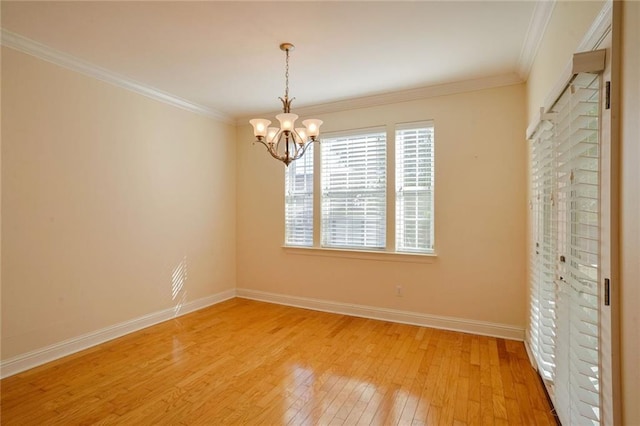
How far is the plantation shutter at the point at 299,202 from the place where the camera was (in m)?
4.58

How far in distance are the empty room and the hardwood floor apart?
0.08 ft

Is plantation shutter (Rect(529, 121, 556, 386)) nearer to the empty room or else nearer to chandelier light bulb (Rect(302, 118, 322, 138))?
the empty room

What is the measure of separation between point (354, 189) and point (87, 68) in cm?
310

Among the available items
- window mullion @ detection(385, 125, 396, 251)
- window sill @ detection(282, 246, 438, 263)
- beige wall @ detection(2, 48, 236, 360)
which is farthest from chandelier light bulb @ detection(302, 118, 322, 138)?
beige wall @ detection(2, 48, 236, 360)

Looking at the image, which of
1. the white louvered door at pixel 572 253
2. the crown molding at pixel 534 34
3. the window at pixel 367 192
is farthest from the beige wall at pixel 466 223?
the white louvered door at pixel 572 253

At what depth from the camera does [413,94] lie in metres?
3.83

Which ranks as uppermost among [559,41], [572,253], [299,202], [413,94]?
[413,94]

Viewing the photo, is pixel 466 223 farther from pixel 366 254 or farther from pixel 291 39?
pixel 291 39

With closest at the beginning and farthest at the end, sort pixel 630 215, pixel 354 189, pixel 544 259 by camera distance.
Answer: pixel 630 215, pixel 544 259, pixel 354 189

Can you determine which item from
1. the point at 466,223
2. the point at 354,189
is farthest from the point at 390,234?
the point at 466,223

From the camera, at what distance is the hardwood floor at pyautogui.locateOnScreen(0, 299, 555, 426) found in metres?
2.16

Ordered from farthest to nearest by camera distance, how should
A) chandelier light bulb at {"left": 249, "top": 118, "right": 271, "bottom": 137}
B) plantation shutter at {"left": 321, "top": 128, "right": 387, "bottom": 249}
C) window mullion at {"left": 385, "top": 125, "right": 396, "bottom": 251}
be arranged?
plantation shutter at {"left": 321, "top": 128, "right": 387, "bottom": 249} → window mullion at {"left": 385, "top": 125, "right": 396, "bottom": 251} → chandelier light bulb at {"left": 249, "top": 118, "right": 271, "bottom": 137}

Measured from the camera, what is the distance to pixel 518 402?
2301 millimetres

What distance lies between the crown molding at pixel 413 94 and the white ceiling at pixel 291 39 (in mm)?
100
